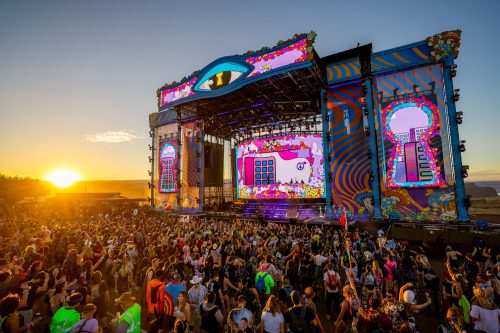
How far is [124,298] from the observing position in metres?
4.02

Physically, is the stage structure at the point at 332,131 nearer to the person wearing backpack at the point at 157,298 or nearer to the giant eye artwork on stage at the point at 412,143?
the giant eye artwork on stage at the point at 412,143

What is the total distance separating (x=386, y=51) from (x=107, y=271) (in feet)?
70.5

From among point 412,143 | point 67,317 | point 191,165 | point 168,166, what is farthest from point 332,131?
point 67,317

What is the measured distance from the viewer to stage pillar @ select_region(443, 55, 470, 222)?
1587 centimetres

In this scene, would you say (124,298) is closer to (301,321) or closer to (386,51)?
(301,321)

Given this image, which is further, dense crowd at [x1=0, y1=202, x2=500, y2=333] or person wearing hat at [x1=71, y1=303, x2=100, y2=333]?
dense crowd at [x1=0, y1=202, x2=500, y2=333]

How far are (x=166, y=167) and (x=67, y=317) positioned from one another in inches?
1076

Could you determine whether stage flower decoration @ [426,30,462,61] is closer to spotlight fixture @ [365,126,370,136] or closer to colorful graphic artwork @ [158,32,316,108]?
spotlight fixture @ [365,126,370,136]

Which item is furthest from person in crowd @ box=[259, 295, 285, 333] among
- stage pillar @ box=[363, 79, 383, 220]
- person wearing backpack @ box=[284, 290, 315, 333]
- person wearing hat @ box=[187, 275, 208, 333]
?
stage pillar @ box=[363, 79, 383, 220]

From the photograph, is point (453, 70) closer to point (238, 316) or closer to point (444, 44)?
point (444, 44)

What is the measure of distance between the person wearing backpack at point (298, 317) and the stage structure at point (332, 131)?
1587 centimetres

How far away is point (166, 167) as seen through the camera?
30.2 metres

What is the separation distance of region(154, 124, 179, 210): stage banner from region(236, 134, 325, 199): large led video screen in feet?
24.7

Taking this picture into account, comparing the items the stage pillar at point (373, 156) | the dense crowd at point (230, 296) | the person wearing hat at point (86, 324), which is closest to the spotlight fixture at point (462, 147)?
the stage pillar at point (373, 156)
